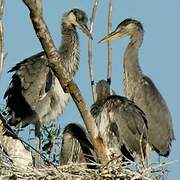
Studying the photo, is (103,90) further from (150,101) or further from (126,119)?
(150,101)

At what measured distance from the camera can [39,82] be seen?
11.1 metres

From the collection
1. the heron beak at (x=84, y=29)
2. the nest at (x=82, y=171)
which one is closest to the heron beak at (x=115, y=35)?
the heron beak at (x=84, y=29)

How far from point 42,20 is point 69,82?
22.9 inches

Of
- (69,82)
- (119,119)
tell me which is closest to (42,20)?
(69,82)

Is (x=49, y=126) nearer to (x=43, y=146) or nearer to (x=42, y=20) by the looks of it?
(x=43, y=146)

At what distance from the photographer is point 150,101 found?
1266cm

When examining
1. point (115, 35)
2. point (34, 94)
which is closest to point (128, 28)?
point (115, 35)

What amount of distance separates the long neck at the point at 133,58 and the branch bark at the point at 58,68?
4.96m

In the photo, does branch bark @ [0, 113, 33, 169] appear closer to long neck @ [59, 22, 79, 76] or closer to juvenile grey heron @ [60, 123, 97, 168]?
juvenile grey heron @ [60, 123, 97, 168]

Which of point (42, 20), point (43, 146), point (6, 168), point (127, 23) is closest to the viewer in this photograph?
point (42, 20)

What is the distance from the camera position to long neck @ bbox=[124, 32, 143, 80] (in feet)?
41.4

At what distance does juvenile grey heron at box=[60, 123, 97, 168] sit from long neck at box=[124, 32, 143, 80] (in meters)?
3.19

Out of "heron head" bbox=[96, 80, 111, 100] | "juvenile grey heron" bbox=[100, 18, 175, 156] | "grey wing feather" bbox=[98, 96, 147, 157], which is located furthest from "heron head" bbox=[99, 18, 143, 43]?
"grey wing feather" bbox=[98, 96, 147, 157]

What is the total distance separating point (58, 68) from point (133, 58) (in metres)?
5.56
